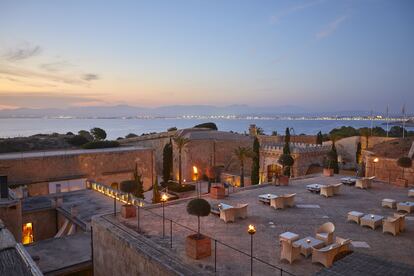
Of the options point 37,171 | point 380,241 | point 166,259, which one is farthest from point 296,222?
point 37,171

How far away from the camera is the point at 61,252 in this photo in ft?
44.7

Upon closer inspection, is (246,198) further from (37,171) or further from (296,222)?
(37,171)

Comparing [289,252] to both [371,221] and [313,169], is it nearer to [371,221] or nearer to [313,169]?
[371,221]

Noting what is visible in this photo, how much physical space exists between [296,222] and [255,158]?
15989 millimetres

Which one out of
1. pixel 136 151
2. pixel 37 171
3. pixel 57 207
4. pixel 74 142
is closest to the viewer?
pixel 57 207

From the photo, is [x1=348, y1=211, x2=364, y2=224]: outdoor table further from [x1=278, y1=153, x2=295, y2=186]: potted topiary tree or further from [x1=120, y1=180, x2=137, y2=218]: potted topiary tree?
[x1=120, y1=180, x2=137, y2=218]: potted topiary tree

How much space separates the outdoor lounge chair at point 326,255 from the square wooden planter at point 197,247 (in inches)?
114

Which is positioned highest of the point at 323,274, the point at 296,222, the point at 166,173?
the point at 323,274

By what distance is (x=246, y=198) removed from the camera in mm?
15344

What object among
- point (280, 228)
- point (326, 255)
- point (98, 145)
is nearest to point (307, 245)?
point (326, 255)

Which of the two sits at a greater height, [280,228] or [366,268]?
[366,268]

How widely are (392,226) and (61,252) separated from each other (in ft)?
42.6

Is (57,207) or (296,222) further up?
(296,222)

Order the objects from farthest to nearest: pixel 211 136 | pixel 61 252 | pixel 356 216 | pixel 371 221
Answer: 1. pixel 211 136
2. pixel 61 252
3. pixel 356 216
4. pixel 371 221
